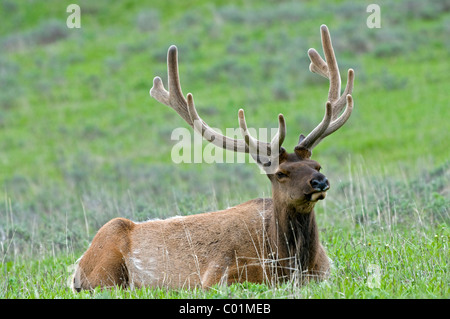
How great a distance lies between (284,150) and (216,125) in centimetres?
1338

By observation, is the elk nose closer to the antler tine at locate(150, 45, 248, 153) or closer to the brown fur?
the brown fur

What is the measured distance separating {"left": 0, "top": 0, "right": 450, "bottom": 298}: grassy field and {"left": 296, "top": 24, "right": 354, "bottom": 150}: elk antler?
1.21 meters

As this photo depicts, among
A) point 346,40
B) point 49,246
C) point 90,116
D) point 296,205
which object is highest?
point 346,40

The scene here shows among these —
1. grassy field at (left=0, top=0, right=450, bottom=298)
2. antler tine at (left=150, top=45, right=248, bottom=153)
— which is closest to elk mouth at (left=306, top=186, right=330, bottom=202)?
grassy field at (left=0, top=0, right=450, bottom=298)

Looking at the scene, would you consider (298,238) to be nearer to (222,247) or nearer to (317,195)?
(317,195)

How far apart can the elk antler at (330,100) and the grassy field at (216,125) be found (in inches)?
47.5

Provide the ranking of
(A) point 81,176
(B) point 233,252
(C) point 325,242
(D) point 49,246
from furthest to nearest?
(A) point 81,176, (D) point 49,246, (C) point 325,242, (B) point 233,252

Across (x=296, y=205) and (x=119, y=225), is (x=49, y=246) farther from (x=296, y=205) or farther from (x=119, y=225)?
(x=296, y=205)

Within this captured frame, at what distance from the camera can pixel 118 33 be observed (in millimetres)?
31547

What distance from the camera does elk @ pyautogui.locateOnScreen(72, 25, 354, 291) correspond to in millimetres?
6738

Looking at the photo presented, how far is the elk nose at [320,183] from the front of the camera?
20.4 ft

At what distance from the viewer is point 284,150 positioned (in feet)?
22.7

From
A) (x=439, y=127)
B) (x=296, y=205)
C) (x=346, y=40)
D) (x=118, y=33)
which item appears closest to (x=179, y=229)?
(x=296, y=205)

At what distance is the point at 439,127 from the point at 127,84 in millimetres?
10836
